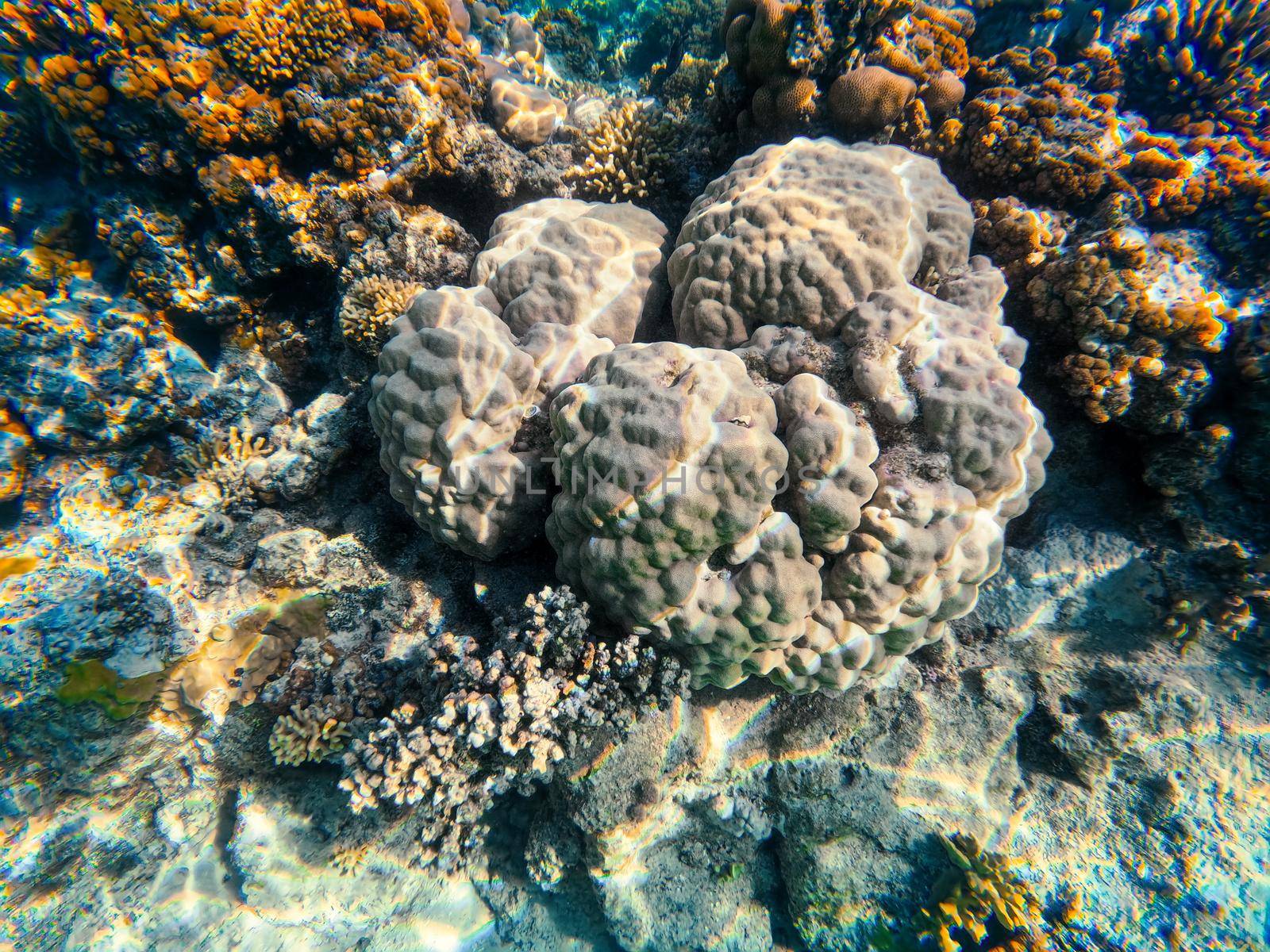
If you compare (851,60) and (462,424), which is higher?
(851,60)

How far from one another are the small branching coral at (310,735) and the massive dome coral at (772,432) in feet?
4.93

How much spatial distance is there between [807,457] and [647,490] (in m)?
0.91

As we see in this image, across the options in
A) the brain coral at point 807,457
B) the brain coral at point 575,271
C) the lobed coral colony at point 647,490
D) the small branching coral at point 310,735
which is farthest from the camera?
the brain coral at point 575,271

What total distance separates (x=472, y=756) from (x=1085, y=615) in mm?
4292

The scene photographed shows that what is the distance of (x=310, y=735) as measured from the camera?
345 centimetres

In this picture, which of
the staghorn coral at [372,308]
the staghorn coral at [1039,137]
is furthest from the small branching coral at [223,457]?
the staghorn coral at [1039,137]

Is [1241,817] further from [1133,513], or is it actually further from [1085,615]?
[1133,513]

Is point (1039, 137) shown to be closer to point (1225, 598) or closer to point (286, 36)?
point (1225, 598)

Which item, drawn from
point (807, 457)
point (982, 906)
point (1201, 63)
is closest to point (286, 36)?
point (807, 457)

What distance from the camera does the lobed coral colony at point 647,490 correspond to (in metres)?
2.88

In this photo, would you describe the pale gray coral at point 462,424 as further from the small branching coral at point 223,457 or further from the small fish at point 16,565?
the small fish at point 16,565

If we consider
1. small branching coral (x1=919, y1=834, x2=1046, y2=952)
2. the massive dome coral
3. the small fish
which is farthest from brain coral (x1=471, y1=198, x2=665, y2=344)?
the small fish

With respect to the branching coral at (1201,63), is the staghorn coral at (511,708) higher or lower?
lower

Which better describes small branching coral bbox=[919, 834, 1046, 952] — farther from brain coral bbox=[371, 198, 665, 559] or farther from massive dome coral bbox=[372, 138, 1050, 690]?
brain coral bbox=[371, 198, 665, 559]
